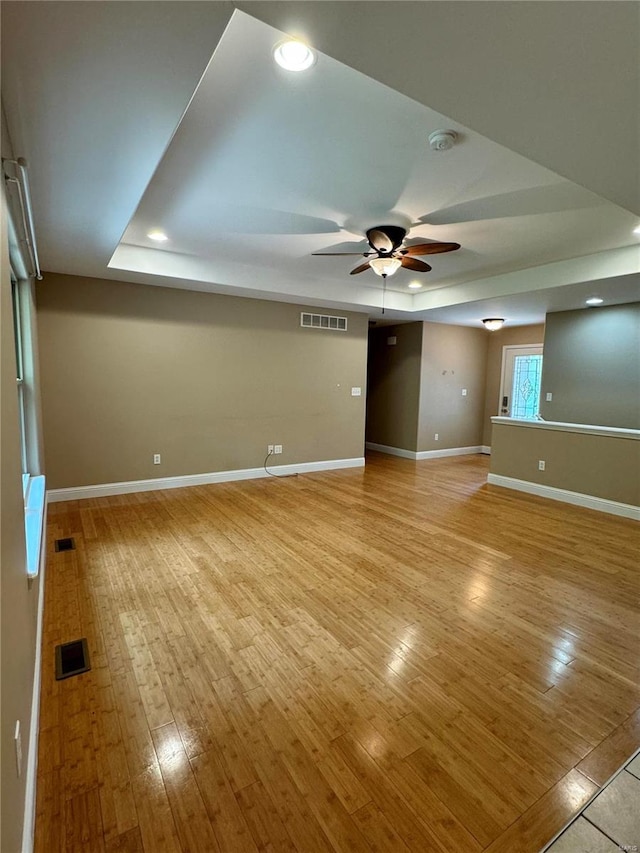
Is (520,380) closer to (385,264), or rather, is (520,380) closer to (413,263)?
(413,263)

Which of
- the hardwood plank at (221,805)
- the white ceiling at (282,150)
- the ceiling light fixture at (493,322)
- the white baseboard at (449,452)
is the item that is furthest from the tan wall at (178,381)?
A: the hardwood plank at (221,805)

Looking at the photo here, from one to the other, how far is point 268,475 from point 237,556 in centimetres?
266

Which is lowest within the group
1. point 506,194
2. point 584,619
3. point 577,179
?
point 584,619

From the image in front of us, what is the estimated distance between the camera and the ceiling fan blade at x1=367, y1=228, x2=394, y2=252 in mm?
3344

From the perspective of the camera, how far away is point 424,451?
301 inches

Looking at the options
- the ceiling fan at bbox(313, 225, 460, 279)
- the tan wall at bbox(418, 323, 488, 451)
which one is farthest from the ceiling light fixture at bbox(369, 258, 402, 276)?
the tan wall at bbox(418, 323, 488, 451)

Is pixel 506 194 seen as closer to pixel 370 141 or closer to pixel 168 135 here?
pixel 370 141

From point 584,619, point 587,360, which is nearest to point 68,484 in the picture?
point 584,619

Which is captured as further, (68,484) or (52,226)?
(68,484)

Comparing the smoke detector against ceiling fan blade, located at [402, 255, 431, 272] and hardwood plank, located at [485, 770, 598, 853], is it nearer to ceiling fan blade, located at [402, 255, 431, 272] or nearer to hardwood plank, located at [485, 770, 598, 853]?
ceiling fan blade, located at [402, 255, 431, 272]

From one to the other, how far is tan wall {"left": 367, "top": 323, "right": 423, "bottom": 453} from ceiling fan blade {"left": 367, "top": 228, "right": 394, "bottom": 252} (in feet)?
13.5

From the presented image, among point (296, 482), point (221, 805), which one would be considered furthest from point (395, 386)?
point (221, 805)

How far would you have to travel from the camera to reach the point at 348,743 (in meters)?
1.62

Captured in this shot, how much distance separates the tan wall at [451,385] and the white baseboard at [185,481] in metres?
1.87
